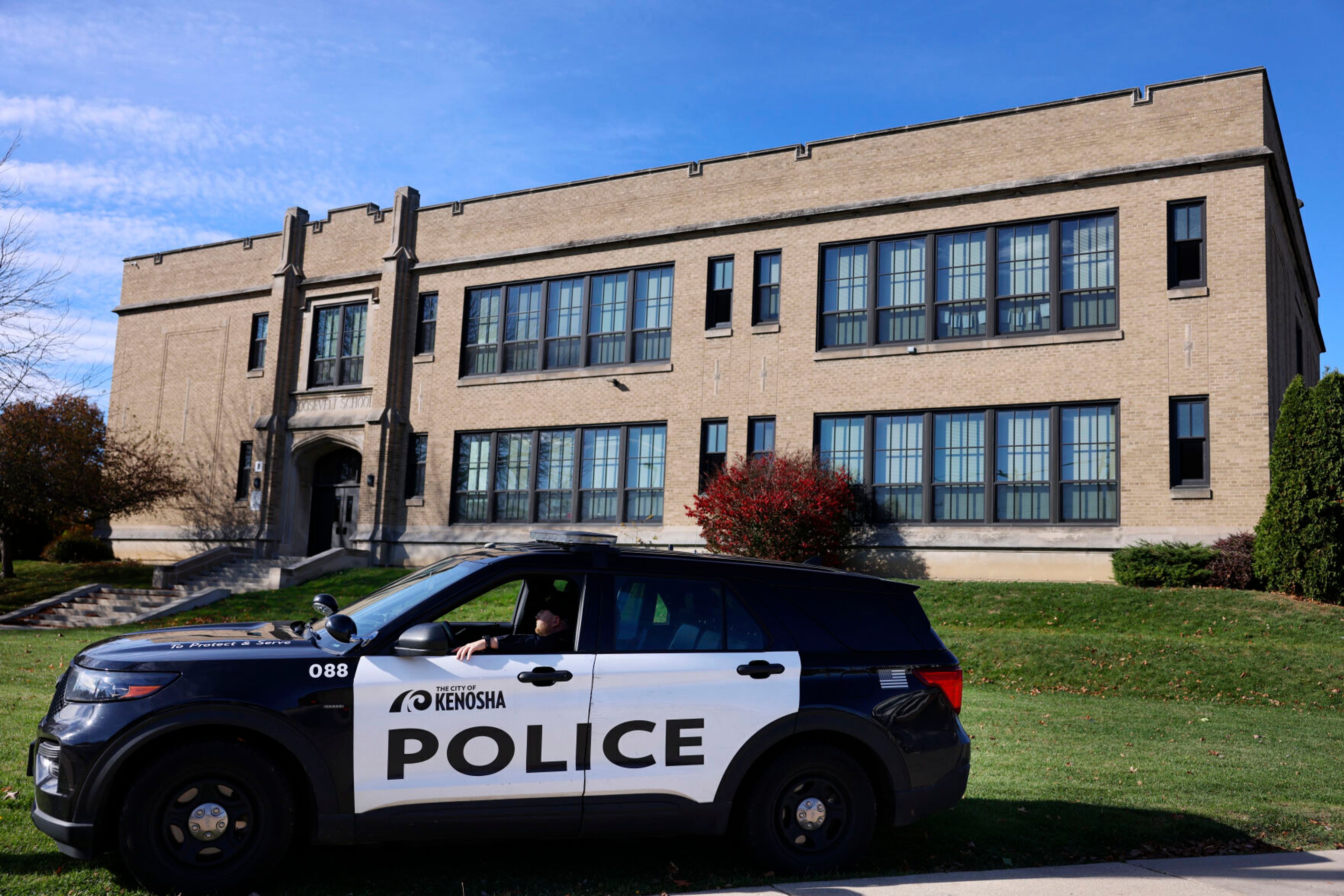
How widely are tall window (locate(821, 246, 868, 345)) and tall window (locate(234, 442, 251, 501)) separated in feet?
54.0

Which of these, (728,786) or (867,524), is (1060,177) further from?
(728,786)

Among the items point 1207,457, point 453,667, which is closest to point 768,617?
point 453,667

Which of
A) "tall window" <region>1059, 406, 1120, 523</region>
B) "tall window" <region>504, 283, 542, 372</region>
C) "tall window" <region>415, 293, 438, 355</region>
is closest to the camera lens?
"tall window" <region>1059, 406, 1120, 523</region>

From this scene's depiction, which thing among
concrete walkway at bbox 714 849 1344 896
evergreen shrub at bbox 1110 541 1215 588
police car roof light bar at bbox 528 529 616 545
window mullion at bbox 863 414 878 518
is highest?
window mullion at bbox 863 414 878 518

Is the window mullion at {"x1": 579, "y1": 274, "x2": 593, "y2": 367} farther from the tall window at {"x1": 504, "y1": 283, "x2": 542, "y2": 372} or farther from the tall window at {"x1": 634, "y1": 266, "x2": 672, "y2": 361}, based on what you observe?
the tall window at {"x1": 634, "y1": 266, "x2": 672, "y2": 361}

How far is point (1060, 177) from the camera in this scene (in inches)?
781

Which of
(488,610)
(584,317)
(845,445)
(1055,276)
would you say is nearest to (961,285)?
(1055,276)

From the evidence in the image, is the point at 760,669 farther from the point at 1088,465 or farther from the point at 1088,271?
the point at 1088,271

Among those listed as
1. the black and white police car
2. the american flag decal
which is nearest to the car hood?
the black and white police car

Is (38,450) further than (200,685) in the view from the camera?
Yes

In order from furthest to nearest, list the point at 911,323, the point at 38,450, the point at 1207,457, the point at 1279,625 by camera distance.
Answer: the point at 38,450, the point at 911,323, the point at 1207,457, the point at 1279,625

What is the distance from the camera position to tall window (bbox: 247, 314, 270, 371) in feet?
97.9

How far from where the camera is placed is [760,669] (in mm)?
5684

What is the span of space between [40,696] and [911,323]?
1589 cm
